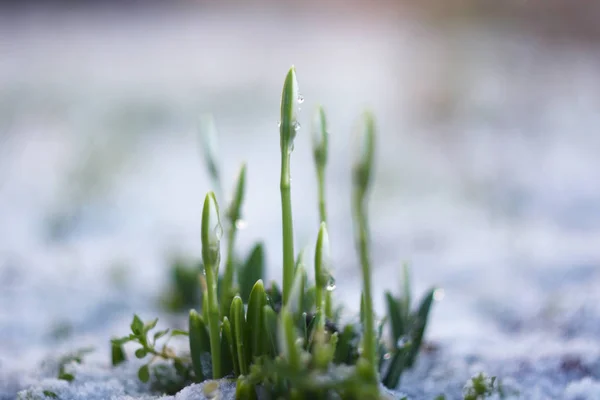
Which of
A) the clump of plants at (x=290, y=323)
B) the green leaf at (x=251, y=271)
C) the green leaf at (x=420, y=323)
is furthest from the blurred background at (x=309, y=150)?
the green leaf at (x=251, y=271)

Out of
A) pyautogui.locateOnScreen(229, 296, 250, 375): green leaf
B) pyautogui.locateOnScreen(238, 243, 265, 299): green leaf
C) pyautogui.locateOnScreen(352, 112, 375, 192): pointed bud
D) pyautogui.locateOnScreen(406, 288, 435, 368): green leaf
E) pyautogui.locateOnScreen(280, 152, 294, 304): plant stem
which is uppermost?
pyautogui.locateOnScreen(352, 112, 375, 192): pointed bud

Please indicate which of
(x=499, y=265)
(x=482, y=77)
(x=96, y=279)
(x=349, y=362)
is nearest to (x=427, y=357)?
(x=349, y=362)

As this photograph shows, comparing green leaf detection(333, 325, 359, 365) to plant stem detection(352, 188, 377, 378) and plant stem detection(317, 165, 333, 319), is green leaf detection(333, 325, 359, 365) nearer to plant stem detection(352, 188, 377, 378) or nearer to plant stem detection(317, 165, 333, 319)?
plant stem detection(317, 165, 333, 319)

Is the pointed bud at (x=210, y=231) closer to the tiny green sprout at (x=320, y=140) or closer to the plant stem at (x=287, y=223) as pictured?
the plant stem at (x=287, y=223)

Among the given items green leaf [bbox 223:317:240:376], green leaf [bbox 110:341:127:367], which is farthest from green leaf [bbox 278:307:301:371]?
green leaf [bbox 110:341:127:367]

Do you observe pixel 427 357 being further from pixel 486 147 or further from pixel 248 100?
pixel 248 100

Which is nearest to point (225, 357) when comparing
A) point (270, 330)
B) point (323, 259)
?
point (270, 330)

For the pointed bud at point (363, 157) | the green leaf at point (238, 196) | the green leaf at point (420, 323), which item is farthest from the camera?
the green leaf at point (420, 323)
